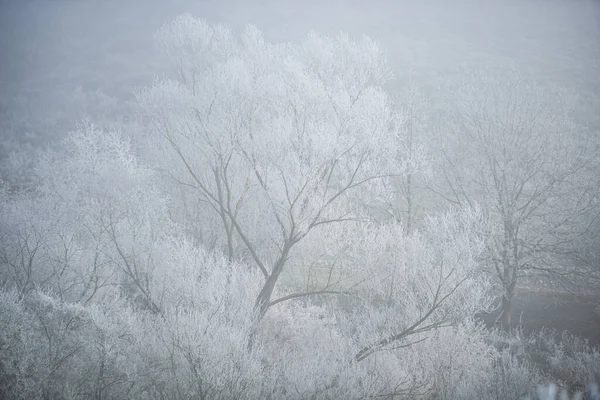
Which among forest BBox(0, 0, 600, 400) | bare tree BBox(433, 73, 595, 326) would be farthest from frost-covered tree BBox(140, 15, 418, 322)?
bare tree BBox(433, 73, 595, 326)

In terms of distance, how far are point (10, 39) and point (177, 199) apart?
248 ft

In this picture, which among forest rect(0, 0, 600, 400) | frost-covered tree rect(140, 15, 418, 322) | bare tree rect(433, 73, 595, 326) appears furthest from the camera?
bare tree rect(433, 73, 595, 326)

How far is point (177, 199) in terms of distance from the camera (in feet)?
53.9

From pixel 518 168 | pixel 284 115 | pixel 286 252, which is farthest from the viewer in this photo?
pixel 518 168

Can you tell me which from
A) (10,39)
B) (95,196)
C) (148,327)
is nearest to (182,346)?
(148,327)

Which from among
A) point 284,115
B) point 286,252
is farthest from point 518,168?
point 286,252

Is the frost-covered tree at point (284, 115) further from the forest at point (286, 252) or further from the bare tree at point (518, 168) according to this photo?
the bare tree at point (518, 168)

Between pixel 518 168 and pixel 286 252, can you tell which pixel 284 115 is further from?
pixel 518 168

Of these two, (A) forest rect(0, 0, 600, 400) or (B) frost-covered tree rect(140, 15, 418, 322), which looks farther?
(B) frost-covered tree rect(140, 15, 418, 322)

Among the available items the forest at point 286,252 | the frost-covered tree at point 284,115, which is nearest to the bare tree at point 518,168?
the forest at point 286,252

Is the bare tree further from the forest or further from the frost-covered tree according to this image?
the frost-covered tree

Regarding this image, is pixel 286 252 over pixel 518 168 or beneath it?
beneath

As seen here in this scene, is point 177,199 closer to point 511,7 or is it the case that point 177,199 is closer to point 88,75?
point 88,75

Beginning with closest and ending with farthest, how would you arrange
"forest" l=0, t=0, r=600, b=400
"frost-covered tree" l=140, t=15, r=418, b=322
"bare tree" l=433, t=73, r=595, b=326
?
1. "forest" l=0, t=0, r=600, b=400
2. "frost-covered tree" l=140, t=15, r=418, b=322
3. "bare tree" l=433, t=73, r=595, b=326
